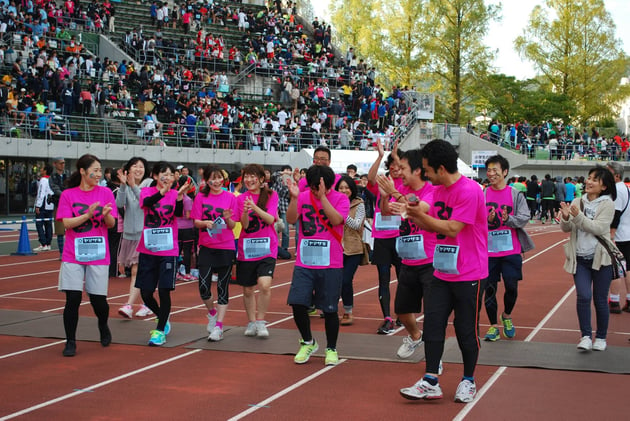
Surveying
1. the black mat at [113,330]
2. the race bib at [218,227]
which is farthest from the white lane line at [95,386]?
the race bib at [218,227]

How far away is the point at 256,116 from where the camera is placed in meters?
33.7

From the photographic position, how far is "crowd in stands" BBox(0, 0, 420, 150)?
28.5 metres

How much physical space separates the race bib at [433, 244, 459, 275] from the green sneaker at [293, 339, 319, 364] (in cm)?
193

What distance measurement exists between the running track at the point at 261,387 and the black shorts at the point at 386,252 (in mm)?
865

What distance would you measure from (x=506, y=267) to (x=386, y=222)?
1518 millimetres

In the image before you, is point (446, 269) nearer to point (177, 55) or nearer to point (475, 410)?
point (475, 410)

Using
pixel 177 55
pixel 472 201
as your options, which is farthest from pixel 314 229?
pixel 177 55

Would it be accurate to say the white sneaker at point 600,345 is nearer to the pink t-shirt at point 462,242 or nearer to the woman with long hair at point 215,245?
the pink t-shirt at point 462,242

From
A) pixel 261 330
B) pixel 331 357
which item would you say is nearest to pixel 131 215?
pixel 261 330

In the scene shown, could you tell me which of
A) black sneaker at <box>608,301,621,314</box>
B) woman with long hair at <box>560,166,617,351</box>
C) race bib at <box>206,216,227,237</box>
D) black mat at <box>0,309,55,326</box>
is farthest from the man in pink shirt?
black mat at <box>0,309,55,326</box>

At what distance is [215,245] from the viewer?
856 centimetres

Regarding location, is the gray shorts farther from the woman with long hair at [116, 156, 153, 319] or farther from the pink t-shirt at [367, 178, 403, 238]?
the pink t-shirt at [367, 178, 403, 238]

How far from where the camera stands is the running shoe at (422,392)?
6016mm

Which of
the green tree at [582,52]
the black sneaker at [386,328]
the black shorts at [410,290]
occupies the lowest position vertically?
the black sneaker at [386,328]
